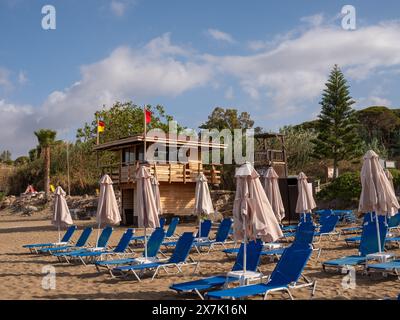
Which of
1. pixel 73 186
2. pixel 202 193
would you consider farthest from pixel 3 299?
pixel 73 186

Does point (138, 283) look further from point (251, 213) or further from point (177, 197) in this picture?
point (177, 197)

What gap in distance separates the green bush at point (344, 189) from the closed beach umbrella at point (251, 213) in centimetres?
1885

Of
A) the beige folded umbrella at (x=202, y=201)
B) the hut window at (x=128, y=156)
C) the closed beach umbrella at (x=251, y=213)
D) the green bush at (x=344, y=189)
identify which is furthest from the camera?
the hut window at (x=128, y=156)

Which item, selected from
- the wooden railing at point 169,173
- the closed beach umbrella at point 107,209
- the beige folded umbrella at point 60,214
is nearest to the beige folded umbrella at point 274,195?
the closed beach umbrella at point 107,209

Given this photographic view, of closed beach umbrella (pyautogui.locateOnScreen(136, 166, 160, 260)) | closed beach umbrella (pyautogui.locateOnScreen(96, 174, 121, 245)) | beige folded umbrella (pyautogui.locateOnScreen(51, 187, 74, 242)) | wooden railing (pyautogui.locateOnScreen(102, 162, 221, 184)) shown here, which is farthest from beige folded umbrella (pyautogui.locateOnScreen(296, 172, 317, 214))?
wooden railing (pyautogui.locateOnScreen(102, 162, 221, 184))

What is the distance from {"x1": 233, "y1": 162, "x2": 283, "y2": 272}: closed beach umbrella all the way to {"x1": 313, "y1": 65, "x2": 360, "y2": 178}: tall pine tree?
83.4 ft

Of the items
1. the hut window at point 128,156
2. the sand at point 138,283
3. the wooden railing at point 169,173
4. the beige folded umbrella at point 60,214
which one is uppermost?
the hut window at point 128,156

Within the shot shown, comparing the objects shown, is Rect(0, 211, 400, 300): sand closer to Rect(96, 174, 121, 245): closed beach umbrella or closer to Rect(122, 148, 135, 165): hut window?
Rect(96, 174, 121, 245): closed beach umbrella

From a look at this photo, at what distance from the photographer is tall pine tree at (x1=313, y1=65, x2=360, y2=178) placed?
31.7 m

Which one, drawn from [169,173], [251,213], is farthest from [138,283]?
[169,173]

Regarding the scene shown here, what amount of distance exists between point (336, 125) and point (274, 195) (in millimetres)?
20700

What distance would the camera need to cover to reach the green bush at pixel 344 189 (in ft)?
81.9

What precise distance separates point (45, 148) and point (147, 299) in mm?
35167

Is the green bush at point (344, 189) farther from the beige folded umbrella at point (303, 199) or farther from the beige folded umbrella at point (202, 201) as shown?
the beige folded umbrella at point (202, 201)
